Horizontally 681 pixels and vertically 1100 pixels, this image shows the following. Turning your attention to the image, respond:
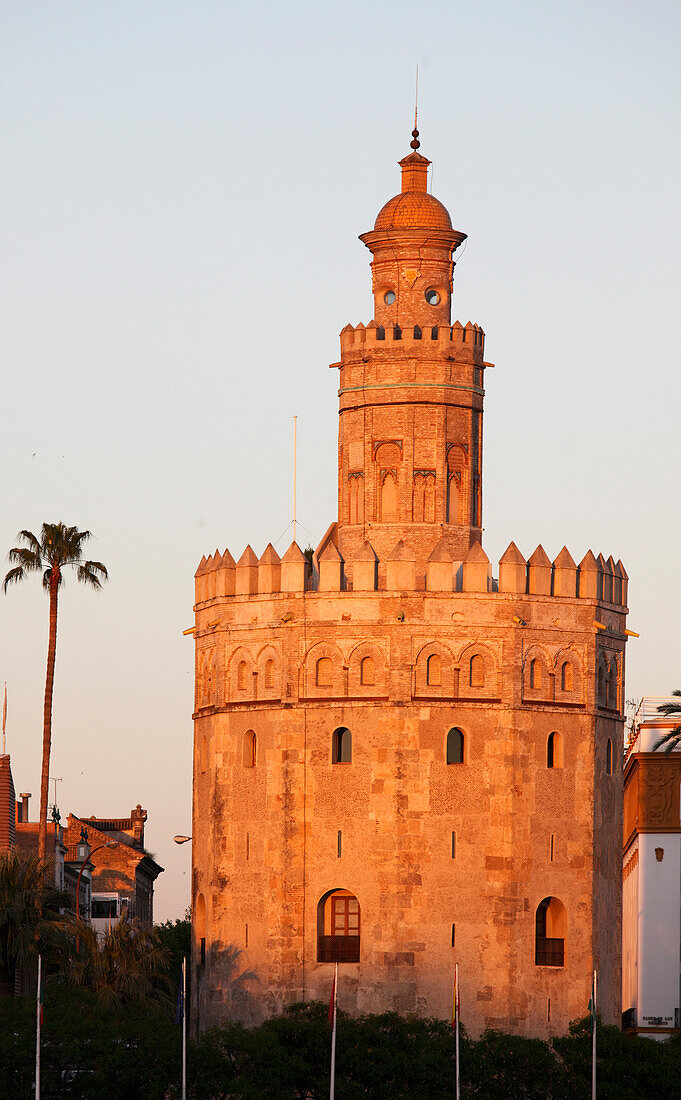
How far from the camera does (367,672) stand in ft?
197

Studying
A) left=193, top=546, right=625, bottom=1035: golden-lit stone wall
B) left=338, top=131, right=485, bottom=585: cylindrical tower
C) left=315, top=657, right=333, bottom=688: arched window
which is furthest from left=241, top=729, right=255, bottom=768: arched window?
left=338, top=131, right=485, bottom=585: cylindrical tower

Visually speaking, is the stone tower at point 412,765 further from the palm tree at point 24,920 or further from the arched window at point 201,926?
the palm tree at point 24,920

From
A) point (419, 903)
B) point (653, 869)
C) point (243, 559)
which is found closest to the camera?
point (419, 903)

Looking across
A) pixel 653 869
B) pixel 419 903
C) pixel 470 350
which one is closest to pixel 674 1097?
pixel 419 903

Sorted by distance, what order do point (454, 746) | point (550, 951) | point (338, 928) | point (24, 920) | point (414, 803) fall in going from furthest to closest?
1. point (24, 920)
2. point (550, 951)
3. point (454, 746)
4. point (338, 928)
5. point (414, 803)

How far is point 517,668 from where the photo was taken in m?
59.9

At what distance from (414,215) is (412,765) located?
51.0 feet

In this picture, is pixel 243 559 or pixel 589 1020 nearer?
pixel 589 1020

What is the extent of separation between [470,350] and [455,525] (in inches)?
190

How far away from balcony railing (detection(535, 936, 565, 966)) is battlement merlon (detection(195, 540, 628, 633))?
26.9 feet

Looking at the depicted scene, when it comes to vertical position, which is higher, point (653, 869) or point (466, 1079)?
point (653, 869)

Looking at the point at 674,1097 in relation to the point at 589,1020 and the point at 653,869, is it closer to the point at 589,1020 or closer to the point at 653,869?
the point at 589,1020

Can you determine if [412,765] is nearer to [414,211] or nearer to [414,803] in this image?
[414,803]

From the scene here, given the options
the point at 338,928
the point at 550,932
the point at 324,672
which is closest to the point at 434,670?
the point at 324,672
